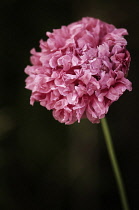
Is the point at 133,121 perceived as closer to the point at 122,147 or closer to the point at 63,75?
the point at 122,147

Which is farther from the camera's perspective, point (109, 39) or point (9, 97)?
point (9, 97)

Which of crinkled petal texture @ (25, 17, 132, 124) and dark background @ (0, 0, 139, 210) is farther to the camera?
dark background @ (0, 0, 139, 210)

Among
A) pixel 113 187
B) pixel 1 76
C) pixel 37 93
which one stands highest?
pixel 1 76

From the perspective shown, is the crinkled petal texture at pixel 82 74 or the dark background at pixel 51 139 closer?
the crinkled petal texture at pixel 82 74

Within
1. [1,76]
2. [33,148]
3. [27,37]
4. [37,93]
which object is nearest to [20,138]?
[33,148]
